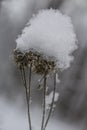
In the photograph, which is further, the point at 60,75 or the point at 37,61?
the point at 60,75

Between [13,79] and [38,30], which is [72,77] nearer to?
[13,79]

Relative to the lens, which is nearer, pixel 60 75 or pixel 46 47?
pixel 46 47

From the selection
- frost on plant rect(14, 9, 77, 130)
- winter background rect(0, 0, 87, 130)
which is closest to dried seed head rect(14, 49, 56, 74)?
frost on plant rect(14, 9, 77, 130)

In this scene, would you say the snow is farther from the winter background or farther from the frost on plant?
the winter background

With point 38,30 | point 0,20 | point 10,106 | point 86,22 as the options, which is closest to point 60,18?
point 38,30

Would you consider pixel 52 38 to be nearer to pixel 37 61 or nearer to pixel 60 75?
pixel 37 61

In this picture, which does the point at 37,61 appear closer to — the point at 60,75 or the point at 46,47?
the point at 46,47

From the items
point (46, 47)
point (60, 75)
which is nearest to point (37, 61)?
point (46, 47)

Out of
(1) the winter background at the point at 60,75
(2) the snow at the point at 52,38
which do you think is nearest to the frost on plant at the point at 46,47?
(2) the snow at the point at 52,38
